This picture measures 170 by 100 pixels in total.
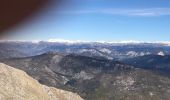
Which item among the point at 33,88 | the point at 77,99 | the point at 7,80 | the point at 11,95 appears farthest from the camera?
the point at 77,99

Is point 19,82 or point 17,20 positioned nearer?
point 17,20

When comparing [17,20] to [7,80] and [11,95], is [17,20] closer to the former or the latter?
[11,95]

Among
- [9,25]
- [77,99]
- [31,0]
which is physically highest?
[31,0]

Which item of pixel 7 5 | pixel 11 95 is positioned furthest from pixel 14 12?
pixel 11 95

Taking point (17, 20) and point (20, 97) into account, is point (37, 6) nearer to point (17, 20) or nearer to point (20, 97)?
point (17, 20)

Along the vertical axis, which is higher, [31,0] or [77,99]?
[31,0]

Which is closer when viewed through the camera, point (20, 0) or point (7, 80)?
point (20, 0)

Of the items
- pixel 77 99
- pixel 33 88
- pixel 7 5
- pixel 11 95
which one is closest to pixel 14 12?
pixel 7 5

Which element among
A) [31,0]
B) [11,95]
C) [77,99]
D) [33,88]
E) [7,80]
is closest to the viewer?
[31,0]

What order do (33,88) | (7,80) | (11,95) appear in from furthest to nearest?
1. (33,88)
2. (7,80)
3. (11,95)
